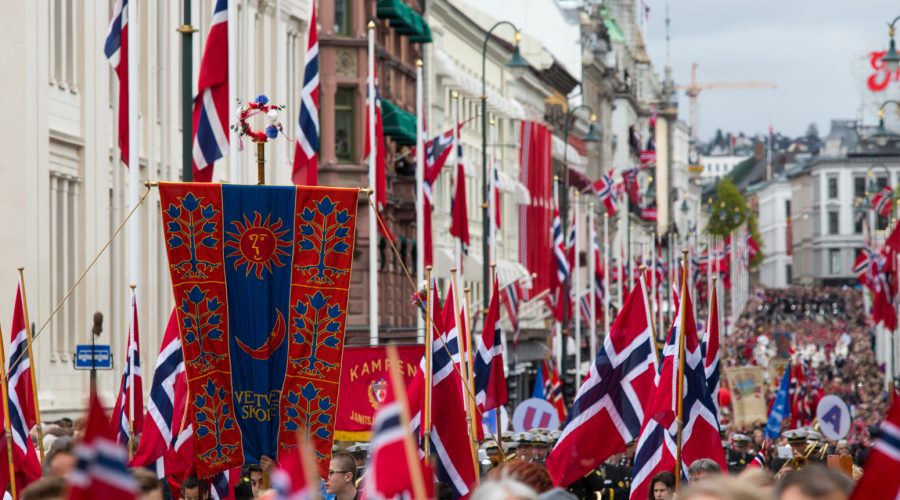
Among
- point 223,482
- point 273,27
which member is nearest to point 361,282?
point 273,27

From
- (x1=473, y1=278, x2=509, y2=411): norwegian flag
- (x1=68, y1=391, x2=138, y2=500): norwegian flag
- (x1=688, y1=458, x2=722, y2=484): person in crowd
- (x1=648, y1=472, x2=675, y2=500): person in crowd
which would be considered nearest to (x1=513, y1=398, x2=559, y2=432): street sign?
(x1=473, y1=278, x2=509, y2=411): norwegian flag

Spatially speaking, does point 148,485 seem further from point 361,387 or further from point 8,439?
point 361,387

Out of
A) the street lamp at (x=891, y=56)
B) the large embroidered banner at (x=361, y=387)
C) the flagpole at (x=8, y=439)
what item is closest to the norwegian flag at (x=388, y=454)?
the flagpole at (x=8, y=439)

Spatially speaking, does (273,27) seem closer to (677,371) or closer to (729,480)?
(677,371)

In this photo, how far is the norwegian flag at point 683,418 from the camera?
1586 cm

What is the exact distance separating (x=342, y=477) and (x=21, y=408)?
4383 millimetres

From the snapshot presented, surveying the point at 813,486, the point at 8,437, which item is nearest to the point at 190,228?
the point at 8,437

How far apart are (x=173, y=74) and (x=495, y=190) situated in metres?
12.5

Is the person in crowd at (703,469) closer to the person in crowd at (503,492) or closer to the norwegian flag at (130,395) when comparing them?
the norwegian flag at (130,395)

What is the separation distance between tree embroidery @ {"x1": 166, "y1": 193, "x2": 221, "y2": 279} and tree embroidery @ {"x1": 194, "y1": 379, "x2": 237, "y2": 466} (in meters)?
0.78

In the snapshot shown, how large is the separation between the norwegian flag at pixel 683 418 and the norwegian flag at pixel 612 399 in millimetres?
379

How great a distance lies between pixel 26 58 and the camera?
92.9ft

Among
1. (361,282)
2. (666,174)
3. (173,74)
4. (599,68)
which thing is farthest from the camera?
(666,174)

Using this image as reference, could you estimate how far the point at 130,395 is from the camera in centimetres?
1872
